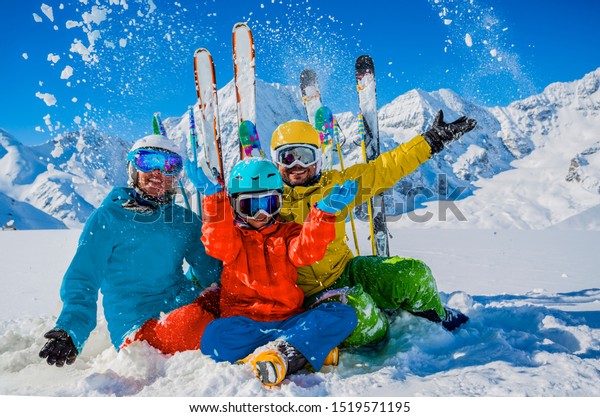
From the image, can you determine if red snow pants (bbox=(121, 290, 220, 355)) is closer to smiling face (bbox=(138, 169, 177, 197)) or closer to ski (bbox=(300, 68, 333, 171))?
smiling face (bbox=(138, 169, 177, 197))

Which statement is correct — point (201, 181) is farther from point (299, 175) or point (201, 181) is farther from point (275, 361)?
point (275, 361)

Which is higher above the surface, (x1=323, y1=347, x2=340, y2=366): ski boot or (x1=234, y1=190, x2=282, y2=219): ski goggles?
(x1=234, y1=190, x2=282, y2=219): ski goggles

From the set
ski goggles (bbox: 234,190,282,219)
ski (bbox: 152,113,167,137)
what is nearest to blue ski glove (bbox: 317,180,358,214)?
ski goggles (bbox: 234,190,282,219)

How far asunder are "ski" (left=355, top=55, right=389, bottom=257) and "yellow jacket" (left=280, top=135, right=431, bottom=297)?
1035 millimetres

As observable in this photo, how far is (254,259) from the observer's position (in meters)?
1.65

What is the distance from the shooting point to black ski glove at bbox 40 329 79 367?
138cm

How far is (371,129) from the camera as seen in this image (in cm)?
341

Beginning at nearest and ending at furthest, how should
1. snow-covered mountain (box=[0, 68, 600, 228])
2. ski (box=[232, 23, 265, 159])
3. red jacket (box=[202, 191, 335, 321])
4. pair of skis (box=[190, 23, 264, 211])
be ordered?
red jacket (box=[202, 191, 335, 321]) → pair of skis (box=[190, 23, 264, 211]) → ski (box=[232, 23, 265, 159]) → snow-covered mountain (box=[0, 68, 600, 228])

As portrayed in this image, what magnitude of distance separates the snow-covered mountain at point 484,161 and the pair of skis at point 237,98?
5958 cm

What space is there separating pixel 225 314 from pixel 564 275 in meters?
3.84

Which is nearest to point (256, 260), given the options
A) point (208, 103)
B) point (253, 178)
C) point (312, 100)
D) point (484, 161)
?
point (253, 178)

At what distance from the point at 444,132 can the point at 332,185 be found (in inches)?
24.5

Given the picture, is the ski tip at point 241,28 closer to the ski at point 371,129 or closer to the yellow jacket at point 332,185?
the ski at point 371,129

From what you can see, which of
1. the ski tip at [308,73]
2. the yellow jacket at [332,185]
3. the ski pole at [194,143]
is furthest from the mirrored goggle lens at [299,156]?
the ski tip at [308,73]
